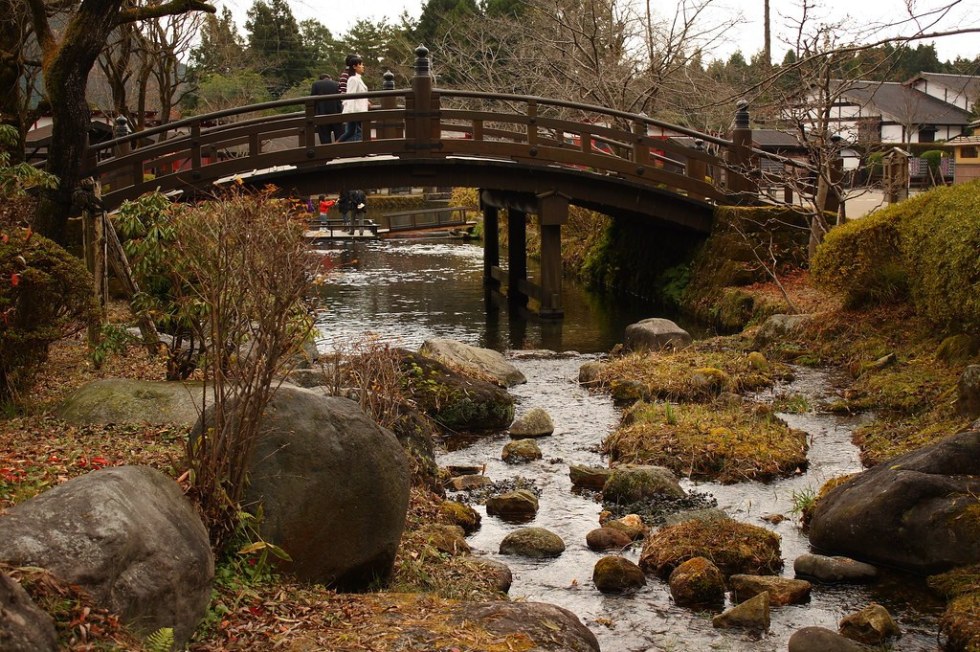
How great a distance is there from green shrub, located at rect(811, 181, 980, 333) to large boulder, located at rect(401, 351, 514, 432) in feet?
17.5

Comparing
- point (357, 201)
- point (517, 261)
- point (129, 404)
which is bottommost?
point (129, 404)

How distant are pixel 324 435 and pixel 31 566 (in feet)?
7.60

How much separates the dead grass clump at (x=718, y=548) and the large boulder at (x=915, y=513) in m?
0.57

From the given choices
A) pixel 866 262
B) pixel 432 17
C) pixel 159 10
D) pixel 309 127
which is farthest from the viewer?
pixel 432 17

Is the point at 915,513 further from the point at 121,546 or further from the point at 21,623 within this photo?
the point at 21,623

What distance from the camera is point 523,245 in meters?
24.7

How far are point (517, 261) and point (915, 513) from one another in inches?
650

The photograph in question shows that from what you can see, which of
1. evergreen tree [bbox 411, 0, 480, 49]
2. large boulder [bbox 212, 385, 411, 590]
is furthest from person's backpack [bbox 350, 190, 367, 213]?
large boulder [bbox 212, 385, 411, 590]

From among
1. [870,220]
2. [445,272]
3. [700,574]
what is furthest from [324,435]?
[445,272]

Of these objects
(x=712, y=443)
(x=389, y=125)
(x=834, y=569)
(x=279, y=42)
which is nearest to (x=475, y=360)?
(x=712, y=443)

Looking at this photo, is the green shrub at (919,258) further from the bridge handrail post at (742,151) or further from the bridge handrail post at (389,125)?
the bridge handrail post at (389,125)

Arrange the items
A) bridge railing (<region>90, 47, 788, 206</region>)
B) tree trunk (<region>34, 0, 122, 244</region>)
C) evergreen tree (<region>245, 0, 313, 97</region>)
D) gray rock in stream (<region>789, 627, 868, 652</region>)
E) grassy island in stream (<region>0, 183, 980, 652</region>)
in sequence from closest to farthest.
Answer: grassy island in stream (<region>0, 183, 980, 652</region>) → gray rock in stream (<region>789, 627, 868, 652</region>) → tree trunk (<region>34, 0, 122, 244</region>) → bridge railing (<region>90, 47, 788, 206</region>) → evergreen tree (<region>245, 0, 313, 97</region>)

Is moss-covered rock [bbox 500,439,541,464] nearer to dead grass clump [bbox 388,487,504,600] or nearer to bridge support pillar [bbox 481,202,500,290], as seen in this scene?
dead grass clump [bbox 388,487,504,600]

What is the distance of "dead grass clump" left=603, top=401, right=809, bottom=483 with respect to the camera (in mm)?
10742
